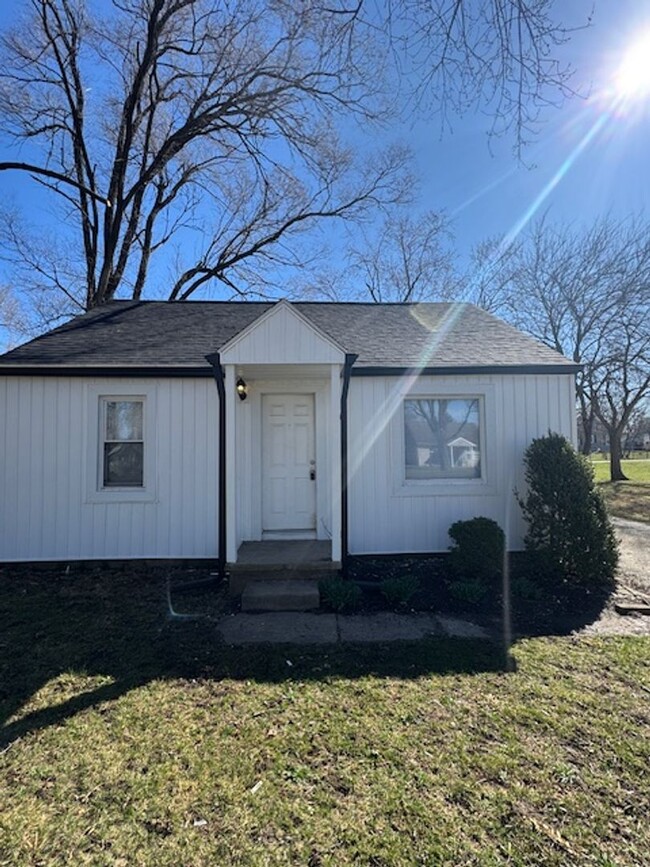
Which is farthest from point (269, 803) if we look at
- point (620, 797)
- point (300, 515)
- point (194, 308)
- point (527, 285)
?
point (527, 285)

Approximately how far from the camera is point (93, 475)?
21.9ft

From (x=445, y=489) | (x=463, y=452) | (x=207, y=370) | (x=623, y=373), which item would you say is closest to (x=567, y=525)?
(x=445, y=489)

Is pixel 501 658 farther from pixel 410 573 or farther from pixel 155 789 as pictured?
pixel 155 789

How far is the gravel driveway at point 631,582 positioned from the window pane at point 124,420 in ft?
20.4

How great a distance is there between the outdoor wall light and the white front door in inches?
12.7

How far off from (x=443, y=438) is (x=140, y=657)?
16.1ft

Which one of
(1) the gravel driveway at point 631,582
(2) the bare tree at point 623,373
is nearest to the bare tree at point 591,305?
(2) the bare tree at point 623,373

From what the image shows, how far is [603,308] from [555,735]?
1960cm

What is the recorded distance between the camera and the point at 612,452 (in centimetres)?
2252

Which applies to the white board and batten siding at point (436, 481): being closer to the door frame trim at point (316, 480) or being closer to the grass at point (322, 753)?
the door frame trim at point (316, 480)

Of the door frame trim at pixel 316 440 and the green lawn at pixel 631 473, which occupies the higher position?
the door frame trim at pixel 316 440

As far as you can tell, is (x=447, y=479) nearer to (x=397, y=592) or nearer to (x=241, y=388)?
(x=397, y=592)

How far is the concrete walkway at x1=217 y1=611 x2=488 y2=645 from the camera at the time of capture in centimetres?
438

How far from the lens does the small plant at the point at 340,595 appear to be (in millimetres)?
5074
